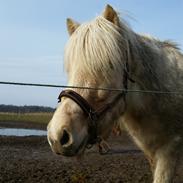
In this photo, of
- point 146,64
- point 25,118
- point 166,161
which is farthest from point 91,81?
point 25,118

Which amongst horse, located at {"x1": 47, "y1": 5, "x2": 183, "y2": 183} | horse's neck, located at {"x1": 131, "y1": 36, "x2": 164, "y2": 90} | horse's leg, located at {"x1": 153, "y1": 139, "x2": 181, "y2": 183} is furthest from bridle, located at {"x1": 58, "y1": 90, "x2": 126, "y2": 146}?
horse's leg, located at {"x1": 153, "y1": 139, "x2": 181, "y2": 183}

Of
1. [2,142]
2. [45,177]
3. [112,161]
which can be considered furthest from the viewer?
[2,142]

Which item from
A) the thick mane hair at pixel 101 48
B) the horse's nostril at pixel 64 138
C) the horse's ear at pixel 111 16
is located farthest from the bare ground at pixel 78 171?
the horse's nostril at pixel 64 138

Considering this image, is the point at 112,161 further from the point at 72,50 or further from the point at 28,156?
the point at 72,50

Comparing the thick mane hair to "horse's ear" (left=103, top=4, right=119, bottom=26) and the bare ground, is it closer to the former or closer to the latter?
"horse's ear" (left=103, top=4, right=119, bottom=26)

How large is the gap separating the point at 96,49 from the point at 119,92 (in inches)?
19.4

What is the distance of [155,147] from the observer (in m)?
4.63

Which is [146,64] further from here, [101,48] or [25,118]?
[25,118]

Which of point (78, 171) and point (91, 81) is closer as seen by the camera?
point (91, 81)

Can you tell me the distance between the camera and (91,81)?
3527 millimetres

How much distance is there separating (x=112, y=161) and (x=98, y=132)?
10.5 m

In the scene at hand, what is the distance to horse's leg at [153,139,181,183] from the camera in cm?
457

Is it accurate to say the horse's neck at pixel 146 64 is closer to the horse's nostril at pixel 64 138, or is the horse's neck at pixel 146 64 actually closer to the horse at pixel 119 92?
the horse at pixel 119 92

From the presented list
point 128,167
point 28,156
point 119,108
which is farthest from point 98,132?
point 28,156
